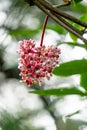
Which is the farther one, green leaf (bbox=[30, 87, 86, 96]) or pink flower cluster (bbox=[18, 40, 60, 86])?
pink flower cluster (bbox=[18, 40, 60, 86])

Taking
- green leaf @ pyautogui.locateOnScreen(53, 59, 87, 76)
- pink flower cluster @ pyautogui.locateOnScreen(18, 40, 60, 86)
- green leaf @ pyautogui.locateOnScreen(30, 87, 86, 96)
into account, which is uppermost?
pink flower cluster @ pyautogui.locateOnScreen(18, 40, 60, 86)

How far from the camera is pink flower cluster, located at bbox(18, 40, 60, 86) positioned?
1.11m

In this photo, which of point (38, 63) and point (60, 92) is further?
point (38, 63)

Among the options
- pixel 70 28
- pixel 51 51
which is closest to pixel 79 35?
pixel 70 28

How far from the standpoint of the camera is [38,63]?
1.14 m

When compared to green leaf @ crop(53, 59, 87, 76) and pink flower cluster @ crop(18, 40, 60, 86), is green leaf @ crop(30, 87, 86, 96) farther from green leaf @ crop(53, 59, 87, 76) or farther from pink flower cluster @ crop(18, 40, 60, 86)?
pink flower cluster @ crop(18, 40, 60, 86)

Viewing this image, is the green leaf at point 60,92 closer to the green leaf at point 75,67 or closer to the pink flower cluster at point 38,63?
the green leaf at point 75,67

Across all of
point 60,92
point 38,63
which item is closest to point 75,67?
point 60,92

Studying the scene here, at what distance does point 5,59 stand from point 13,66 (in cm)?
5

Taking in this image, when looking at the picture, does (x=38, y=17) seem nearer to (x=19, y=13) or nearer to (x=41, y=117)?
(x=19, y=13)

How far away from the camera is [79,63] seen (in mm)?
784

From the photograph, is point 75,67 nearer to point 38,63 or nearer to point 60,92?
point 60,92

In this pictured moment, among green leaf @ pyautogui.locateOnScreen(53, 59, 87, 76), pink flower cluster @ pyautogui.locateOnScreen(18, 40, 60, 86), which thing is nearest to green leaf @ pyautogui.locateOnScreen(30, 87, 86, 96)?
green leaf @ pyautogui.locateOnScreen(53, 59, 87, 76)

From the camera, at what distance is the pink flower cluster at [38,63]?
111 cm
